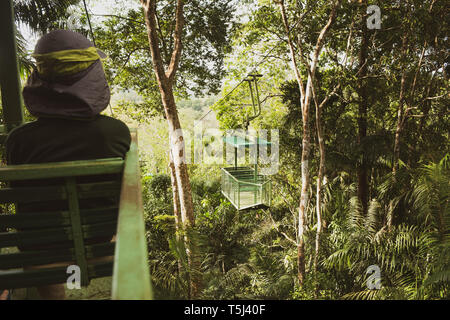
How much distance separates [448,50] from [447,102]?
160cm

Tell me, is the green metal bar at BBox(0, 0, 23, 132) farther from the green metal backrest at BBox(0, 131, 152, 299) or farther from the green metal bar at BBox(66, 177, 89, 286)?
the green metal bar at BBox(66, 177, 89, 286)

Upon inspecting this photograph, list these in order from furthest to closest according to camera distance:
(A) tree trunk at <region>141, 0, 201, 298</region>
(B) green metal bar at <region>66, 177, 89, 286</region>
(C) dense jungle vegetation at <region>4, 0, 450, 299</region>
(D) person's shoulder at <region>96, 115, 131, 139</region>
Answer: (A) tree trunk at <region>141, 0, 201, 298</region>
(C) dense jungle vegetation at <region>4, 0, 450, 299</region>
(D) person's shoulder at <region>96, 115, 131, 139</region>
(B) green metal bar at <region>66, 177, 89, 286</region>

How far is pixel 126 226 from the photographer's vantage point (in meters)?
0.96

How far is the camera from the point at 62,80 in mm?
1598

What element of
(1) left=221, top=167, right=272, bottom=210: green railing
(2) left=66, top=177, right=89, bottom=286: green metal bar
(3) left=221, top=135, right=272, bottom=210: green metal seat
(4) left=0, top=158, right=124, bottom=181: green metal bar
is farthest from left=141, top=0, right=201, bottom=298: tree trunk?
(4) left=0, top=158, right=124, bottom=181: green metal bar

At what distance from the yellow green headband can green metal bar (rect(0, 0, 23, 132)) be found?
162cm

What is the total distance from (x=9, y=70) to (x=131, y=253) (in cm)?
285

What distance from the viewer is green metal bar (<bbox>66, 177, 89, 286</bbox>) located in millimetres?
1513

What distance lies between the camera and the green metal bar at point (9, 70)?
271 centimetres

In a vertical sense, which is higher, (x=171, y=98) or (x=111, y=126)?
(x=171, y=98)

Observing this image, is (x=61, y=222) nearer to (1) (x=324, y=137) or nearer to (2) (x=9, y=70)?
(2) (x=9, y=70)

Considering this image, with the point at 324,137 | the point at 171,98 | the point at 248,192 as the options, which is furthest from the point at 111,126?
the point at 248,192
